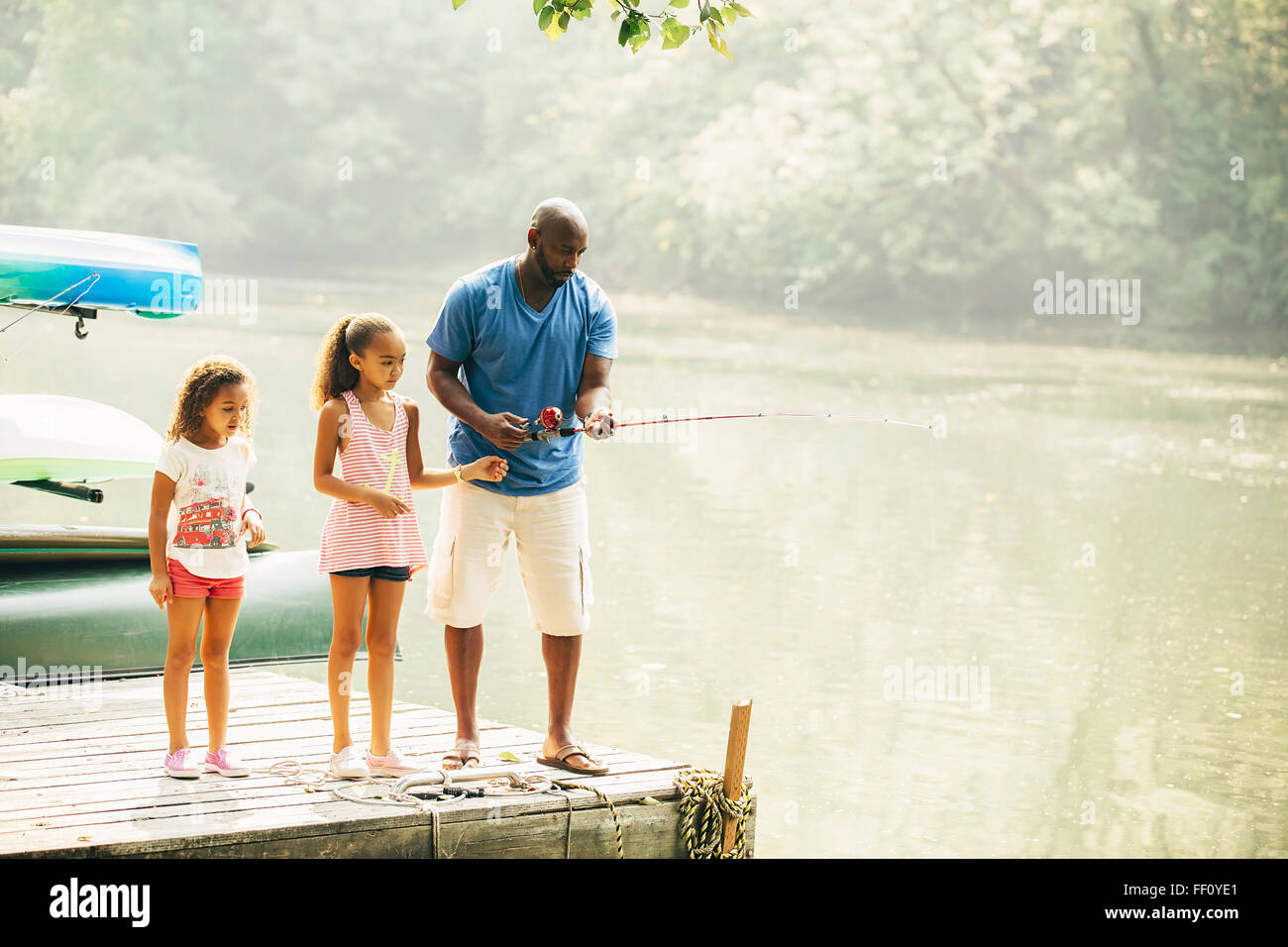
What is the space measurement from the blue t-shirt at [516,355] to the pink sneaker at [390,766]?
67cm

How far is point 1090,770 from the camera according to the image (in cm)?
708

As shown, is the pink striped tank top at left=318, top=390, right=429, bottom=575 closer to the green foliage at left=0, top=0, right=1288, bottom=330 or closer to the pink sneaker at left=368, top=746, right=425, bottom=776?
the pink sneaker at left=368, top=746, right=425, bottom=776

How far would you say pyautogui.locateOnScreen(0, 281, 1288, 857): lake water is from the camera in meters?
6.73

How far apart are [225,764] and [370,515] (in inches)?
27.0

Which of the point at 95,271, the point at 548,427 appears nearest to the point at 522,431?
the point at 548,427

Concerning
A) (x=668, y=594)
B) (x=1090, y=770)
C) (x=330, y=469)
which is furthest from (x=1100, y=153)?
(x=330, y=469)

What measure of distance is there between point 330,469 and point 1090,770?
4.33 meters

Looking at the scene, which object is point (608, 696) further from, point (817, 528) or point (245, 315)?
Answer: point (245, 315)

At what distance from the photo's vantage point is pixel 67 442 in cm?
580

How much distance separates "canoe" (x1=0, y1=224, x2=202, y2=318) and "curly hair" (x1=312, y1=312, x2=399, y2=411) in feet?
6.68

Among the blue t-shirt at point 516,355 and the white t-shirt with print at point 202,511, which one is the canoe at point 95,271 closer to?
the white t-shirt with print at point 202,511

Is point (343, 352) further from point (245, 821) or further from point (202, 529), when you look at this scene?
point (245, 821)

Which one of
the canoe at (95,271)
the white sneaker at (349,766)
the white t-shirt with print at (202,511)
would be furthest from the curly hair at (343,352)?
the canoe at (95,271)

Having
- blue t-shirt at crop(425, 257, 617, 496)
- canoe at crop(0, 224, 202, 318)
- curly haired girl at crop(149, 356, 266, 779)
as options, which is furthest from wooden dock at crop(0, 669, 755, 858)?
canoe at crop(0, 224, 202, 318)
